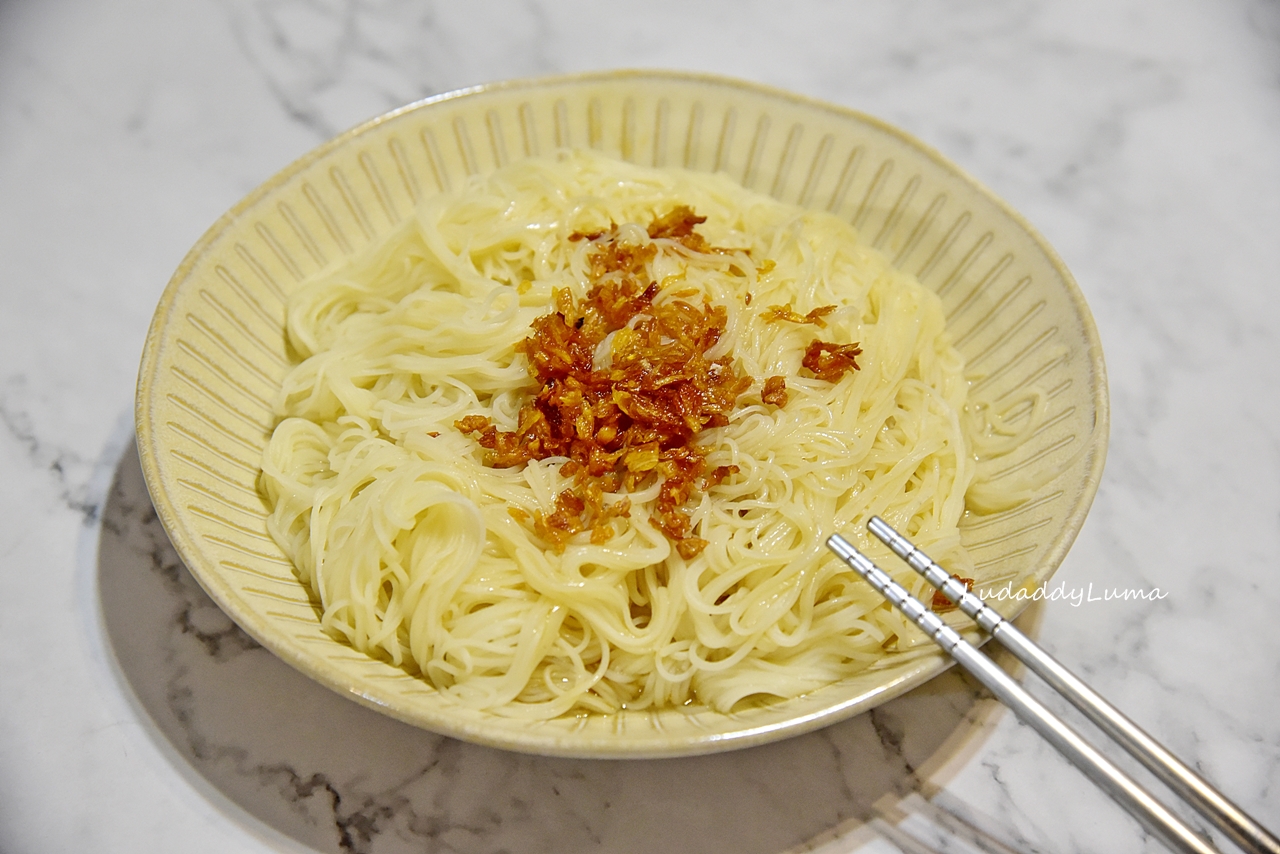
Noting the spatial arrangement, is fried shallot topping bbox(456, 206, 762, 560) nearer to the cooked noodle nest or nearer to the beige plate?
the cooked noodle nest

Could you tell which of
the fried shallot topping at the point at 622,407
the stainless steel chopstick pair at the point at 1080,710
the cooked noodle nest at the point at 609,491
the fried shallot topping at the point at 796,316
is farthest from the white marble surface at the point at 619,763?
the fried shallot topping at the point at 796,316

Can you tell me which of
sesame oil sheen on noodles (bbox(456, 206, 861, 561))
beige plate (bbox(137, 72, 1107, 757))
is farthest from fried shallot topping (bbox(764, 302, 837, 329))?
beige plate (bbox(137, 72, 1107, 757))

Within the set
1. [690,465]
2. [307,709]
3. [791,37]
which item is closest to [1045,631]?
[690,465]

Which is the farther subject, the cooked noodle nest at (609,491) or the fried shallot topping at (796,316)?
the fried shallot topping at (796,316)

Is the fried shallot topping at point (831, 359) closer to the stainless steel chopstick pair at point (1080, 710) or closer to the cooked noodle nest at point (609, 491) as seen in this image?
the cooked noodle nest at point (609, 491)

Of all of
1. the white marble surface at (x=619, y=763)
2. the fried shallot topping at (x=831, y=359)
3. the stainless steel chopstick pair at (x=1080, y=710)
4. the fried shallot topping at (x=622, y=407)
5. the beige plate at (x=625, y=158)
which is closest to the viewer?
the stainless steel chopstick pair at (x=1080, y=710)

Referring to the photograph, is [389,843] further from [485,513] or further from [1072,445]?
[1072,445]
